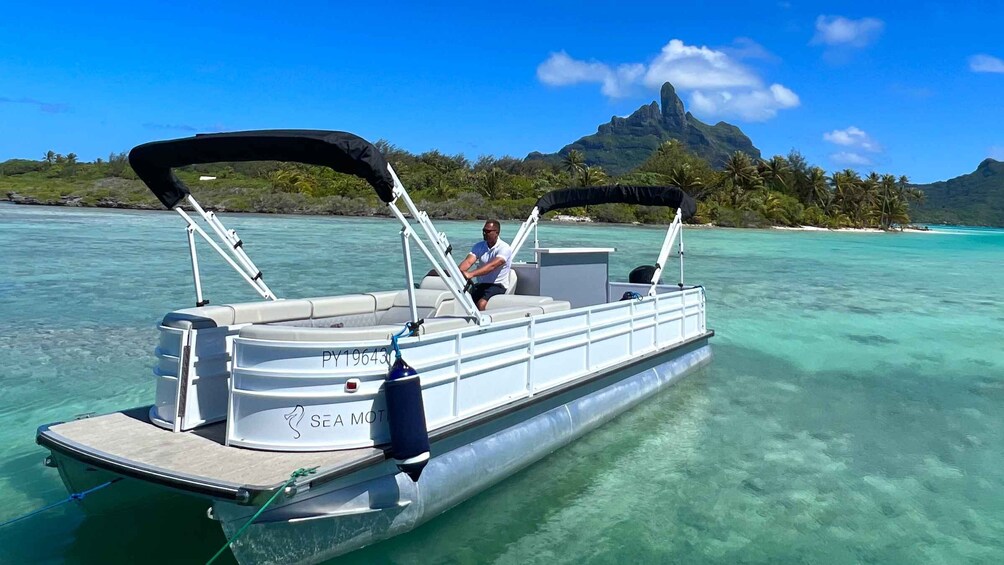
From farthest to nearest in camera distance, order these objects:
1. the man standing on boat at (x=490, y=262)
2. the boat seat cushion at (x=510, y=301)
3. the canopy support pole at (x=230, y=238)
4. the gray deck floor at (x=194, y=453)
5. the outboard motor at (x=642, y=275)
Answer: the outboard motor at (x=642, y=275), the man standing on boat at (x=490, y=262), the boat seat cushion at (x=510, y=301), the canopy support pole at (x=230, y=238), the gray deck floor at (x=194, y=453)

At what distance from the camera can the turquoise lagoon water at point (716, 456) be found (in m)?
5.34

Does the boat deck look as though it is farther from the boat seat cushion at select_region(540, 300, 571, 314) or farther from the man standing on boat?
the man standing on boat

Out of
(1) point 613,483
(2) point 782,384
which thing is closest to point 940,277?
(2) point 782,384

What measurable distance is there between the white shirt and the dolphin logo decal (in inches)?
143

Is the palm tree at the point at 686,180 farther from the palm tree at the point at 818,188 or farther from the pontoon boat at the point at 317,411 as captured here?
the pontoon boat at the point at 317,411

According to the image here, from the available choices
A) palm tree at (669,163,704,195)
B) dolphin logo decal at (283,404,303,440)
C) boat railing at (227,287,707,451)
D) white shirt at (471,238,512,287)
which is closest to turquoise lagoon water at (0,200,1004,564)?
boat railing at (227,287,707,451)

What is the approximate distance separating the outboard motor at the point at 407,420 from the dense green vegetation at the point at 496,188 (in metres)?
66.5

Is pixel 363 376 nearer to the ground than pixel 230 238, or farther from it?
nearer to the ground

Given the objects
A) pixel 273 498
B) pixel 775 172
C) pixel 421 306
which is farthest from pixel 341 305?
pixel 775 172

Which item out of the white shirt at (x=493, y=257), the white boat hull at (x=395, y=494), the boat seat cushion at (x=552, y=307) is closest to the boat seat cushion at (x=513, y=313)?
the boat seat cushion at (x=552, y=307)

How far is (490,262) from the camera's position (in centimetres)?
786

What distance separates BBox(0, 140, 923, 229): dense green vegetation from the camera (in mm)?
71938

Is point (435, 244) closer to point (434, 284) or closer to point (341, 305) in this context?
point (341, 305)

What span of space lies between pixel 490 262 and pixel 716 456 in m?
3.17
